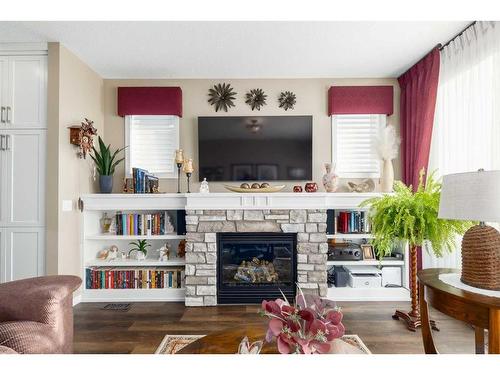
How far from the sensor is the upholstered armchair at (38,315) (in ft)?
4.99

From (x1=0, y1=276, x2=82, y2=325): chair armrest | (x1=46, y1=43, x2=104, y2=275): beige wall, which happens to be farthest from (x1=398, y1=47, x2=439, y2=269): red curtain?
(x1=46, y1=43, x2=104, y2=275): beige wall

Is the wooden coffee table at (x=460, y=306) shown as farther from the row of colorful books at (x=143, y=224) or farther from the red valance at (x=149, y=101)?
the red valance at (x=149, y=101)

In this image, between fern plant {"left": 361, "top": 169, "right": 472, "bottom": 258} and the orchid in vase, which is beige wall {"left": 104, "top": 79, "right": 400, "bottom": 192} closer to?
fern plant {"left": 361, "top": 169, "right": 472, "bottom": 258}

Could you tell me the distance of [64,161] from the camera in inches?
127

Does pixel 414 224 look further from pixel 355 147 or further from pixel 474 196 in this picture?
pixel 355 147

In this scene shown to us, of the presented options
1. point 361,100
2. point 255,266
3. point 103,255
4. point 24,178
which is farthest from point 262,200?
point 24,178

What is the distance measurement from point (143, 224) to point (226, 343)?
2.42 metres

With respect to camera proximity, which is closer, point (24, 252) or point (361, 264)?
point (24, 252)

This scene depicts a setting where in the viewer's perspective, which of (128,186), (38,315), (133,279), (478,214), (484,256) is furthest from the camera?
(128,186)

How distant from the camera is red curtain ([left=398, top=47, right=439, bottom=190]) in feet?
11.1

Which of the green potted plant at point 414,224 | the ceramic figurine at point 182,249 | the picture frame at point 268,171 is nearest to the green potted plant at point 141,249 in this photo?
the ceramic figurine at point 182,249

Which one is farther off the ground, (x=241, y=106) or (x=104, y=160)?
(x=241, y=106)

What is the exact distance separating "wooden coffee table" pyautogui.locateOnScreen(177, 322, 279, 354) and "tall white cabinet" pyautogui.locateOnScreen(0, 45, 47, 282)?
7.77 ft
